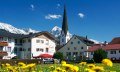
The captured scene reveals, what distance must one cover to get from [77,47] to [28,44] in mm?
21461

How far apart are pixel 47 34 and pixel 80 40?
52.6ft

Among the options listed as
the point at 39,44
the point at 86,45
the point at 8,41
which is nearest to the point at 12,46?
the point at 8,41

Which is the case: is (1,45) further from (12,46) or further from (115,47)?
(115,47)

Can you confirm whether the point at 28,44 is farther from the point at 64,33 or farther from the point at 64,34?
the point at 64,33

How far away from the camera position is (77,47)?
10888 cm

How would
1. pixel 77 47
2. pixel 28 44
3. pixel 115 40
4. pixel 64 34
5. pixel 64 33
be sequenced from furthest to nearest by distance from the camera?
pixel 64 33, pixel 64 34, pixel 115 40, pixel 77 47, pixel 28 44

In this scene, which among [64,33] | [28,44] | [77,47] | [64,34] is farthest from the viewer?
[64,33]

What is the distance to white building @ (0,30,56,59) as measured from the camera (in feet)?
291

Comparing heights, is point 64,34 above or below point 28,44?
above

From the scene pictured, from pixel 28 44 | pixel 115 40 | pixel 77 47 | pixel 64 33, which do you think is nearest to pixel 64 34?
pixel 64 33

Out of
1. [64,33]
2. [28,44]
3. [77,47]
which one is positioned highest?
[64,33]

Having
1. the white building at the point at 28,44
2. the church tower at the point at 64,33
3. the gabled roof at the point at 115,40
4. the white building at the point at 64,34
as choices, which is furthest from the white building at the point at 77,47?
the church tower at the point at 64,33

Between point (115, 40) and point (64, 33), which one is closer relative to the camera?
point (115, 40)

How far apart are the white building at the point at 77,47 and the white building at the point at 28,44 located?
1299 centimetres
